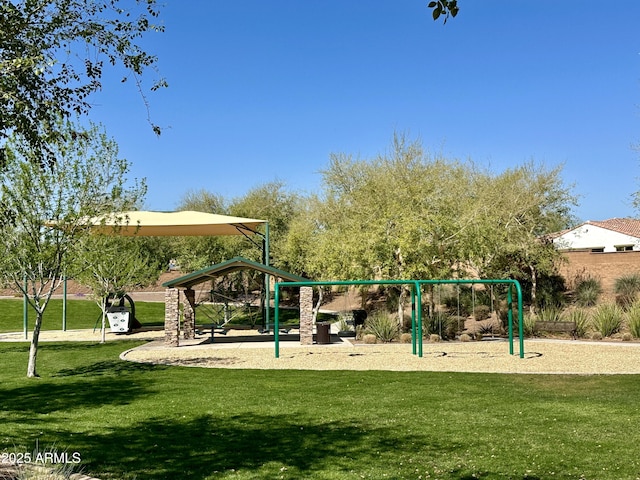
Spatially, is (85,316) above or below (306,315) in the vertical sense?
below

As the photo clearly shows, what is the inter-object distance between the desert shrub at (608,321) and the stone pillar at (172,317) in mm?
13346

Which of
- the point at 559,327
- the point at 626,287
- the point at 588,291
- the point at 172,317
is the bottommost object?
the point at 559,327

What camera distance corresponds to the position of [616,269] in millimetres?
29406

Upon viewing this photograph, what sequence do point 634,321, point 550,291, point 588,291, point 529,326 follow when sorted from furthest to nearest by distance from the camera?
point 550,291 → point 588,291 → point 529,326 → point 634,321

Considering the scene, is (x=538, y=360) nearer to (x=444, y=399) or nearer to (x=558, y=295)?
(x=444, y=399)

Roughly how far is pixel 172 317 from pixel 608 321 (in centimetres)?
1379

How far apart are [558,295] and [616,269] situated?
10.4 ft

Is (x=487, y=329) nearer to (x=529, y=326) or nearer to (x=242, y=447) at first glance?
(x=529, y=326)

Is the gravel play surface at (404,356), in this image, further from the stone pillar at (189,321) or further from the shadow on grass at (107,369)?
the shadow on grass at (107,369)

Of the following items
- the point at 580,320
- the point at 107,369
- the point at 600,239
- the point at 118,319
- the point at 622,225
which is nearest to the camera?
the point at 107,369

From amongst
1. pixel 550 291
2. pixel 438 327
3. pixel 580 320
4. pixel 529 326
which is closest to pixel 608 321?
pixel 580 320

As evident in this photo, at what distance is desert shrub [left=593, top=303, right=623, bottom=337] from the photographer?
67.4 feet

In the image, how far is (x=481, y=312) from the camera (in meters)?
26.5

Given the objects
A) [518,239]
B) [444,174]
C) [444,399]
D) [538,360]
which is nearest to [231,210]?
[444,174]
